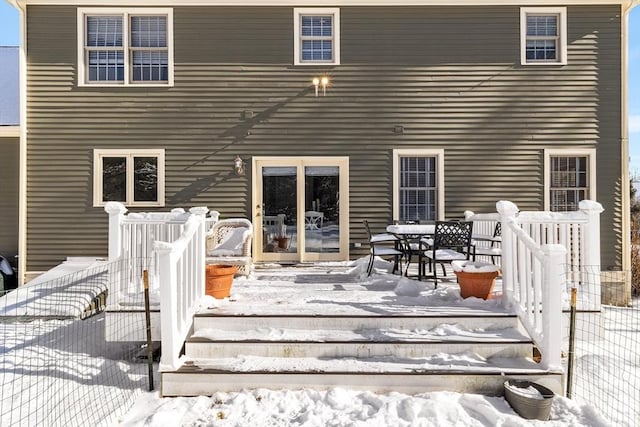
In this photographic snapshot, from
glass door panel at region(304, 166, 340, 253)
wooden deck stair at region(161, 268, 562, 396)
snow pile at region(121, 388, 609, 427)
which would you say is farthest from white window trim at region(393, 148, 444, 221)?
snow pile at region(121, 388, 609, 427)

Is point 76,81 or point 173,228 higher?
point 76,81

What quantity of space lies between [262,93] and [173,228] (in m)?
4.04

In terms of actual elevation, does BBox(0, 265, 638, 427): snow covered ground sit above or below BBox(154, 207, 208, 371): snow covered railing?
below

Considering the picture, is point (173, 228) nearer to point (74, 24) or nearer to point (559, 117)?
point (74, 24)

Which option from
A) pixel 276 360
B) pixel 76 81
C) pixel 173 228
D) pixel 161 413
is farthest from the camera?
pixel 76 81

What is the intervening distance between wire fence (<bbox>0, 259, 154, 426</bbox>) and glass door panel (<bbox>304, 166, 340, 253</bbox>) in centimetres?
366

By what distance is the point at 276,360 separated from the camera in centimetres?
351

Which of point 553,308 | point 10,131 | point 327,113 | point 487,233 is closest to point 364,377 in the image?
point 553,308

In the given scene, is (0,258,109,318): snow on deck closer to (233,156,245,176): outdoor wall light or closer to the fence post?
(233,156,245,176): outdoor wall light

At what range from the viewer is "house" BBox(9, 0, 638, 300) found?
7.65 m

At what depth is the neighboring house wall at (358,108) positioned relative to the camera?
25.1 ft

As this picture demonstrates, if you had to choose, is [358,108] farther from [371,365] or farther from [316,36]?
[371,365]

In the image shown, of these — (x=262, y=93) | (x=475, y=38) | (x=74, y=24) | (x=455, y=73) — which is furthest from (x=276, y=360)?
(x=74, y=24)

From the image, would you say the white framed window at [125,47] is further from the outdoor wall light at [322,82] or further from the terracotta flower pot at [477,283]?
the terracotta flower pot at [477,283]
